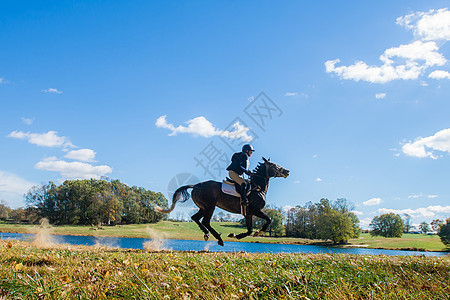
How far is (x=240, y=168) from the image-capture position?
10.6 m

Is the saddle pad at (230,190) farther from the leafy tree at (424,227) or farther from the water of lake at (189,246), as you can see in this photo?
the leafy tree at (424,227)

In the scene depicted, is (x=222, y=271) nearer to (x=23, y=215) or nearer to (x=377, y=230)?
(x=377, y=230)

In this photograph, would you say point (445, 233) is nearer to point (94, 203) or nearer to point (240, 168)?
point (240, 168)

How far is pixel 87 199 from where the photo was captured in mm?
67375

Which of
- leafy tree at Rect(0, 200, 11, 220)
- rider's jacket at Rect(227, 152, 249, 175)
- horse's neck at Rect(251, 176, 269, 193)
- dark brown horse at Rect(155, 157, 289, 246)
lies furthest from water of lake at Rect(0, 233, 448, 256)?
leafy tree at Rect(0, 200, 11, 220)

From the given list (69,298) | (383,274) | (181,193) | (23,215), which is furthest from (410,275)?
(23,215)

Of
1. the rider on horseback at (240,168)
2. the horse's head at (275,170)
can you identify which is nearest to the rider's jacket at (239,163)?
the rider on horseback at (240,168)

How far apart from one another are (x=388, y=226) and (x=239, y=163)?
79083mm

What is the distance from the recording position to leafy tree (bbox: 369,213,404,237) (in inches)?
2911

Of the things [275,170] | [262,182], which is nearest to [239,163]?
[262,182]

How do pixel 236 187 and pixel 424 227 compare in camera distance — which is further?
pixel 424 227

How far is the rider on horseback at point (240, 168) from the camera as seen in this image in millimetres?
10461

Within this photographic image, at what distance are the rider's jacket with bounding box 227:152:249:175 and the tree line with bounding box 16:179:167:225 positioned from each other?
49919 millimetres

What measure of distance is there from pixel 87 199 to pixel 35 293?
72.4 m
